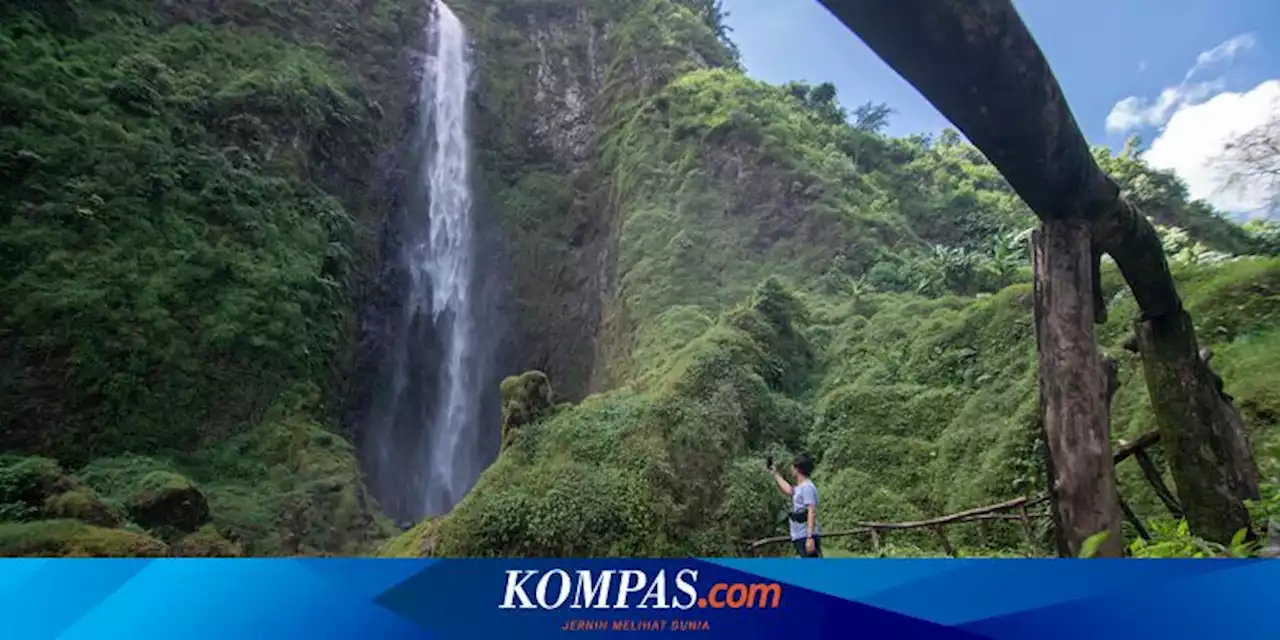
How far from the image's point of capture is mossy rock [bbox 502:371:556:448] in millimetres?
10016

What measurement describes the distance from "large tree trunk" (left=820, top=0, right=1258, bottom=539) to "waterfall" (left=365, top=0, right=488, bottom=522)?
628 inches

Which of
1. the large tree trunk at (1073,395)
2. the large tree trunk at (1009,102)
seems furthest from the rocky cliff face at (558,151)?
the large tree trunk at (1073,395)

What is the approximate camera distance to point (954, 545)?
727 cm

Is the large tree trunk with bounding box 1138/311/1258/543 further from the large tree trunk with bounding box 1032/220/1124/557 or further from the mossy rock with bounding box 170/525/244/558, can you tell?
the mossy rock with bounding box 170/525/244/558

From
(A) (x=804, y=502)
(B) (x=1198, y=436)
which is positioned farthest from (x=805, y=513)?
(B) (x=1198, y=436)

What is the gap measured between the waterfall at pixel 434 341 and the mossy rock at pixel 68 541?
31.8 feet

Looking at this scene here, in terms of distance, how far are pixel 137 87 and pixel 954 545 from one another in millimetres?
16095

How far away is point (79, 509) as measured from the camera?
792 cm

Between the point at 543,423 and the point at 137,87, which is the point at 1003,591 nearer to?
the point at 543,423

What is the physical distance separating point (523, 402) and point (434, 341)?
32.9ft

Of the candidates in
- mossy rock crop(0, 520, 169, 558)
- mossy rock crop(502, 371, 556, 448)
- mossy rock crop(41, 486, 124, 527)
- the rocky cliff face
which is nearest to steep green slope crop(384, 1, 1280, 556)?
mossy rock crop(502, 371, 556, 448)

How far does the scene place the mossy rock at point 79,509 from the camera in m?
7.79

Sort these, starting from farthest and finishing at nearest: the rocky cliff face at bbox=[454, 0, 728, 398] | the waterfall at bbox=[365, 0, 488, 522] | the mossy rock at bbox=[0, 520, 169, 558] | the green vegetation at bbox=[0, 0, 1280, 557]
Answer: the rocky cliff face at bbox=[454, 0, 728, 398] → the waterfall at bbox=[365, 0, 488, 522] → the green vegetation at bbox=[0, 0, 1280, 557] → the mossy rock at bbox=[0, 520, 169, 558]

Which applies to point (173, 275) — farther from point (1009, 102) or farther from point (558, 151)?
point (1009, 102)
